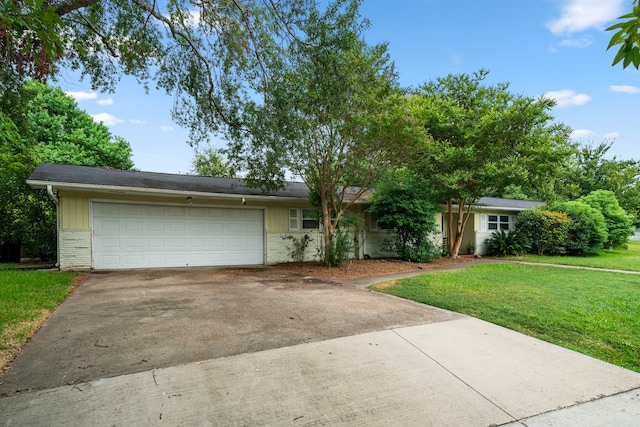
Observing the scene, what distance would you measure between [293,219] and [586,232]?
41.5ft

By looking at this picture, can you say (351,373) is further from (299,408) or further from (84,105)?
(84,105)

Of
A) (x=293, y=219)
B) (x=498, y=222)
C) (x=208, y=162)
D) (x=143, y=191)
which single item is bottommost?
(x=498, y=222)

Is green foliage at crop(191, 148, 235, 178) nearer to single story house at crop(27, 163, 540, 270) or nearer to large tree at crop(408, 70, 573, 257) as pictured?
single story house at crop(27, 163, 540, 270)

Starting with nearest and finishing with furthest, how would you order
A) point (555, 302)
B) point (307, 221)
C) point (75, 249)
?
point (555, 302), point (75, 249), point (307, 221)

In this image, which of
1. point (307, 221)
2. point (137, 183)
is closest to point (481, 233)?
point (307, 221)

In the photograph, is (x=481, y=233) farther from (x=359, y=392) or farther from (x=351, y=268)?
(x=359, y=392)

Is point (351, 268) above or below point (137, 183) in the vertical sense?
below

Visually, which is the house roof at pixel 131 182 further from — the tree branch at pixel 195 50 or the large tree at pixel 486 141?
the large tree at pixel 486 141

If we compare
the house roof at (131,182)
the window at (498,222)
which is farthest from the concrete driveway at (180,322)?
the window at (498,222)

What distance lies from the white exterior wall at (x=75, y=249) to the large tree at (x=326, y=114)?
185 inches

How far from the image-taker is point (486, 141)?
11.9m

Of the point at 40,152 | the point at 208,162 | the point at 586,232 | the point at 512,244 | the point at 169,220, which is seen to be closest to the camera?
the point at 169,220

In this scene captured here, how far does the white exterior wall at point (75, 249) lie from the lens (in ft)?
29.3

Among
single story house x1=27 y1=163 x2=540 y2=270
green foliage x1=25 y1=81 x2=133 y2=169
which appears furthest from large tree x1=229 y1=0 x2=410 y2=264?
green foliage x1=25 y1=81 x2=133 y2=169
